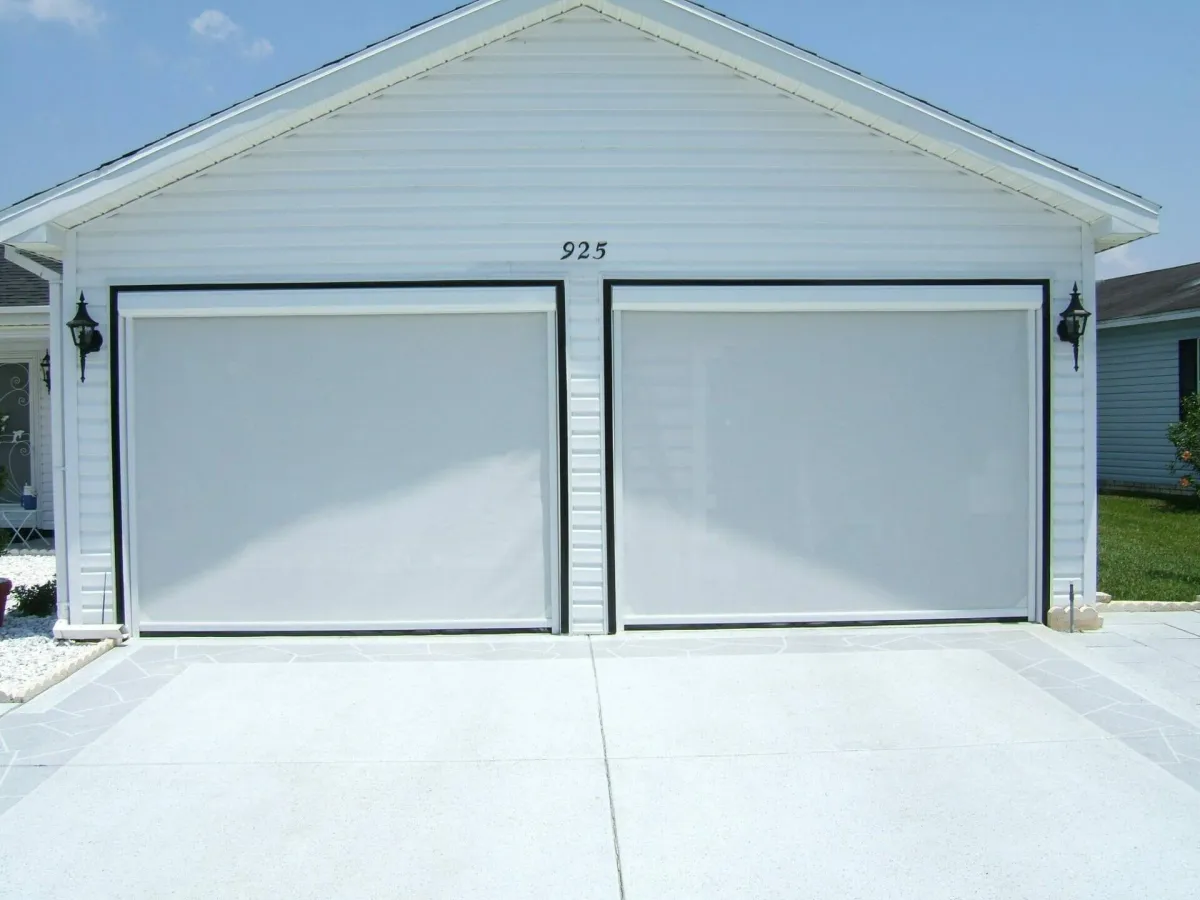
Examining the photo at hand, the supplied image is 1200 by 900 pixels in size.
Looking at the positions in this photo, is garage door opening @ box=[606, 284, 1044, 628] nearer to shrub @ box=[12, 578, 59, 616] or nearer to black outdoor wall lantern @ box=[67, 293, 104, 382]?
black outdoor wall lantern @ box=[67, 293, 104, 382]

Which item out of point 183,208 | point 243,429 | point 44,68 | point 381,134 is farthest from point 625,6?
point 44,68

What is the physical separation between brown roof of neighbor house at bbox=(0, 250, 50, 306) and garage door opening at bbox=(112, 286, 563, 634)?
16.2ft

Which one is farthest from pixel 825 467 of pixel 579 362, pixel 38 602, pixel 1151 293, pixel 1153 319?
pixel 1151 293

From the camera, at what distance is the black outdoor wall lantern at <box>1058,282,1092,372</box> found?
715 cm

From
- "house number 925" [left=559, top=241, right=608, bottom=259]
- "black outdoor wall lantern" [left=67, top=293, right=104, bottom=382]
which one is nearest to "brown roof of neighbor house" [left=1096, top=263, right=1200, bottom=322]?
"house number 925" [left=559, top=241, right=608, bottom=259]

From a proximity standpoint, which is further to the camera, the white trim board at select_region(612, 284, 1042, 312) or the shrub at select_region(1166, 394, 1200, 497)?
the shrub at select_region(1166, 394, 1200, 497)

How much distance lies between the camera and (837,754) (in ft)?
16.3

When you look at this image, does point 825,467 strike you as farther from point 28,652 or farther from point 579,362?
point 28,652

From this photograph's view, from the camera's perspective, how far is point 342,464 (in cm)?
724

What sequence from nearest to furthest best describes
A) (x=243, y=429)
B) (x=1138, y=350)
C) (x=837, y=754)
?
(x=837, y=754), (x=243, y=429), (x=1138, y=350)

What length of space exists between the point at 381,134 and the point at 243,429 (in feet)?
7.65

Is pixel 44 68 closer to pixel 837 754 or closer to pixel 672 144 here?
pixel 672 144

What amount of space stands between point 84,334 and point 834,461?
542 centimetres

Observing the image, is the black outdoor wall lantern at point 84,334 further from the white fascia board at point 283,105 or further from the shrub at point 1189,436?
the shrub at point 1189,436
